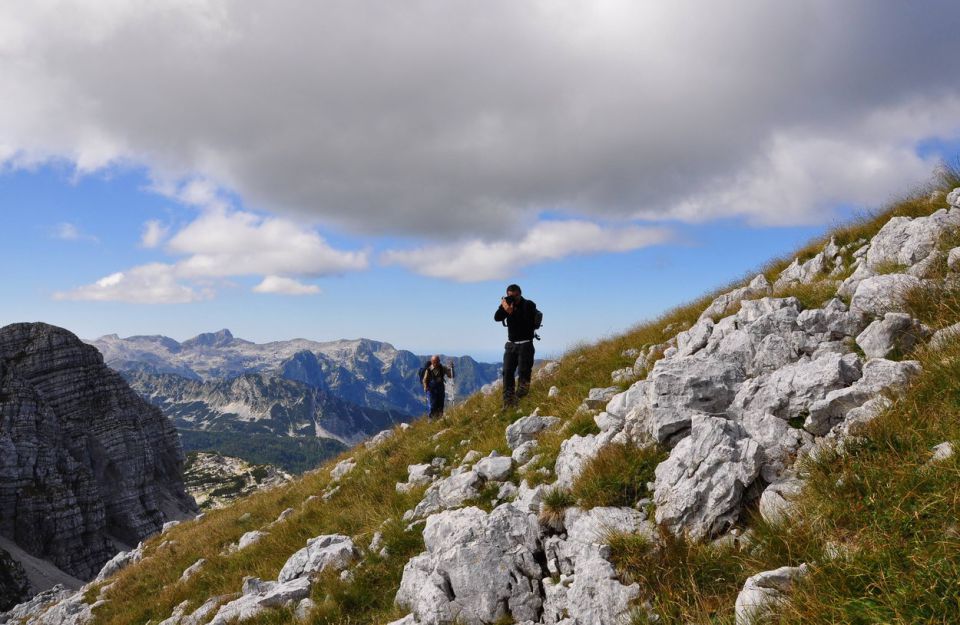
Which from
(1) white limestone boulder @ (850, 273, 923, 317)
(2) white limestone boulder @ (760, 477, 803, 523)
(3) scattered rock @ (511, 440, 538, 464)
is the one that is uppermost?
(1) white limestone boulder @ (850, 273, 923, 317)

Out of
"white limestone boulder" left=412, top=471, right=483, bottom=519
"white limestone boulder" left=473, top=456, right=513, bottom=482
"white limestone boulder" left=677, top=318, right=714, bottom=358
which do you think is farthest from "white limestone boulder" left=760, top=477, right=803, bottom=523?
"white limestone boulder" left=677, top=318, right=714, bottom=358

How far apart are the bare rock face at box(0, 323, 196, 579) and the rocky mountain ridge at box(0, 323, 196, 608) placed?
8.4 inches

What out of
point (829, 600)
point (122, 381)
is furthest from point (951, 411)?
point (122, 381)

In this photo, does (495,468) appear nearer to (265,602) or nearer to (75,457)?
(265,602)

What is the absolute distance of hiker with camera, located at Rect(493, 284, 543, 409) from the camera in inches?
617

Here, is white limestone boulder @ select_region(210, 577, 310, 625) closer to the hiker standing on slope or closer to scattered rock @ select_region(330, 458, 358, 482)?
scattered rock @ select_region(330, 458, 358, 482)

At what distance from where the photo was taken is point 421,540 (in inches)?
364

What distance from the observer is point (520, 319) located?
51.9ft

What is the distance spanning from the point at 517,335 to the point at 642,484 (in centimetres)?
876

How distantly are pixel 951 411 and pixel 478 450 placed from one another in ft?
30.3

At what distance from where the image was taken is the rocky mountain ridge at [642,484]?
6047mm

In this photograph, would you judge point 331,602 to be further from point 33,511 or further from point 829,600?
point 33,511

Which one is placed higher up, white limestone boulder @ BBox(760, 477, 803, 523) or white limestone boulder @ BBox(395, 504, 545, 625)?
white limestone boulder @ BBox(760, 477, 803, 523)

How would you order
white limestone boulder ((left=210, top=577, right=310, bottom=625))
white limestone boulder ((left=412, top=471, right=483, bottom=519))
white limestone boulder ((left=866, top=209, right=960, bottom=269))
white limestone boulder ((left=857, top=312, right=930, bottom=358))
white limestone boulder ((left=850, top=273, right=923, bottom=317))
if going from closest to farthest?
white limestone boulder ((left=857, top=312, right=930, bottom=358)) < white limestone boulder ((left=850, top=273, right=923, bottom=317)) < white limestone boulder ((left=210, top=577, right=310, bottom=625)) < white limestone boulder ((left=412, top=471, right=483, bottom=519)) < white limestone boulder ((left=866, top=209, right=960, bottom=269))
